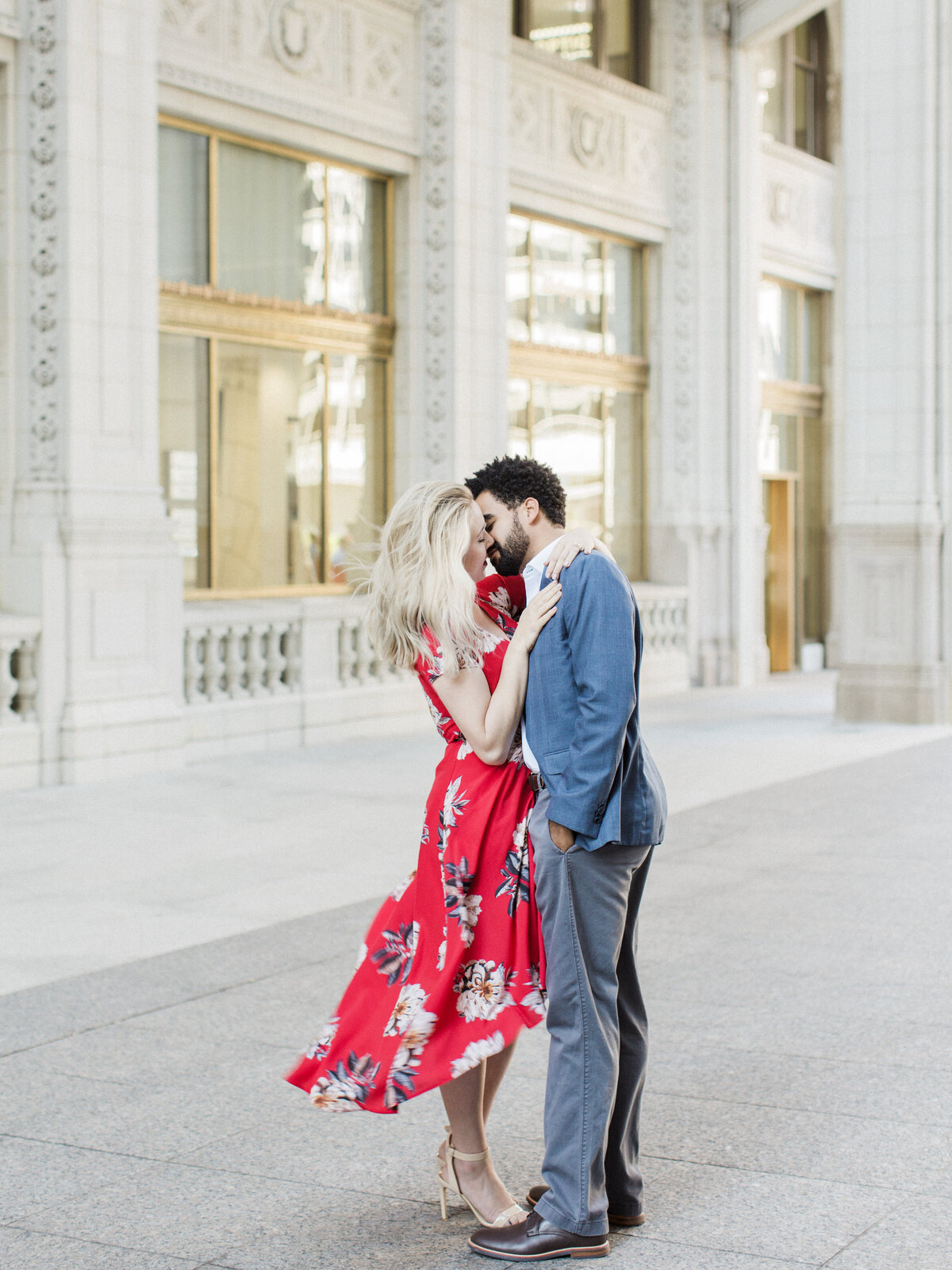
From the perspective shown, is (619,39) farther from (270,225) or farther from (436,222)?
(270,225)

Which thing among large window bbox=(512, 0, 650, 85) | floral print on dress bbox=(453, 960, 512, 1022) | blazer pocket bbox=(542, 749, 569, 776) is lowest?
floral print on dress bbox=(453, 960, 512, 1022)

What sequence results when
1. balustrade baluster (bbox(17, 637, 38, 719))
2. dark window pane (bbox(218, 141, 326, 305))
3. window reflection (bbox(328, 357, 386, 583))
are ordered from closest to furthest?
balustrade baluster (bbox(17, 637, 38, 719))
dark window pane (bbox(218, 141, 326, 305))
window reflection (bbox(328, 357, 386, 583))

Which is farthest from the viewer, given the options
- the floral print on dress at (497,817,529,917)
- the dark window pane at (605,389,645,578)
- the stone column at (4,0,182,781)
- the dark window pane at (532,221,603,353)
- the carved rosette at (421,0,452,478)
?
the dark window pane at (605,389,645,578)

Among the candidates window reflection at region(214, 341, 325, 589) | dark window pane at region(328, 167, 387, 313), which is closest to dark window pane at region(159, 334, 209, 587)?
window reflection at region(214, 341, 325, 589)

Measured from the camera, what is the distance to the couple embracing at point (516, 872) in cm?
336

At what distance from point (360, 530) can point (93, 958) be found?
940 cm

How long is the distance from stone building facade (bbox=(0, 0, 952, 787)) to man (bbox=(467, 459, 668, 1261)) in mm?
7480

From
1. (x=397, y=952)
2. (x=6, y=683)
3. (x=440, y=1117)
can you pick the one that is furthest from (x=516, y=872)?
(x=6, y=683)

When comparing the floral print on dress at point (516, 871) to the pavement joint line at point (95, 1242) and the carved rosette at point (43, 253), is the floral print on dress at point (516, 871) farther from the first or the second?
the carved rosette at point (43, 253)

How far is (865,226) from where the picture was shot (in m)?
15.0

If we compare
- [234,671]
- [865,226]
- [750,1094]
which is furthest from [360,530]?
[750,1094]

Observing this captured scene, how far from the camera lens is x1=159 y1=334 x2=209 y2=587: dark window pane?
13.0m

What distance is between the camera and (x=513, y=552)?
3592 millimetres

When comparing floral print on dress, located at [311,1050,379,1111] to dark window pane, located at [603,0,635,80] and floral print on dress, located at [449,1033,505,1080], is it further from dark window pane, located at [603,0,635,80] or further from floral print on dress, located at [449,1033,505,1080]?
dark window pane, located at [603,0,635,80]
